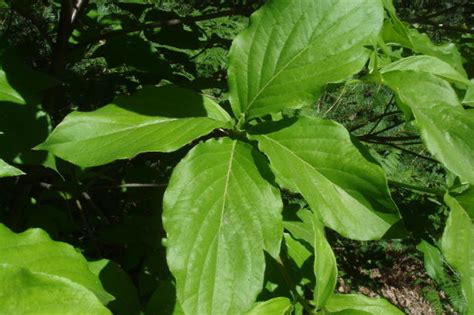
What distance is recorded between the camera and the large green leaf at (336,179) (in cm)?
96

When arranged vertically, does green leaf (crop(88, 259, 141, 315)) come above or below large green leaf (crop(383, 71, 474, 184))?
below

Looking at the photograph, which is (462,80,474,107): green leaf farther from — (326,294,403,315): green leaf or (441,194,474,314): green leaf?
(326,294,403,315): green leaf

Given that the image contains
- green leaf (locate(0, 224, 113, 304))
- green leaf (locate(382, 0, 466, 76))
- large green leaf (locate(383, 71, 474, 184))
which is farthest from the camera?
green leaf (locate(382, 0, 466, 76))

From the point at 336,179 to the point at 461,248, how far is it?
0.30 m

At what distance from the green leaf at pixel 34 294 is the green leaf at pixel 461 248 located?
2.38ft

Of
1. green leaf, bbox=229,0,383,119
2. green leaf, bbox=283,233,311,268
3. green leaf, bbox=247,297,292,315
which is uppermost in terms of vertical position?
green leaf, bbox=229,0,383,119

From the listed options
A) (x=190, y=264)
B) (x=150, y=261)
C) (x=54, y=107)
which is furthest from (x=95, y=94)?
(x=190, y=264)

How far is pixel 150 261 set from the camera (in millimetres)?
1476

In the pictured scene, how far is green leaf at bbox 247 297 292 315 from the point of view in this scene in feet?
3.28

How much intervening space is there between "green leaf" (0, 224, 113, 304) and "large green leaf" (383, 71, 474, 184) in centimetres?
70

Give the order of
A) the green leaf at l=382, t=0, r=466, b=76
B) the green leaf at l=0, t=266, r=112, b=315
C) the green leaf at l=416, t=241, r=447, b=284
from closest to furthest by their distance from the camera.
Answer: the green leaf at l=0, t=266, r=112, b=315
the green leaf at l=382, t=0, r=466, b=76
the green leaf at l=416, t=241, r=447, b=284

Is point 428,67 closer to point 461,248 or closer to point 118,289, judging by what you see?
point 461,248

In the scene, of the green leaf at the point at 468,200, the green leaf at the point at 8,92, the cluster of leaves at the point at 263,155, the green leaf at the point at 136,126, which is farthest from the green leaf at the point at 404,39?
the green leaf at the point at 8,92

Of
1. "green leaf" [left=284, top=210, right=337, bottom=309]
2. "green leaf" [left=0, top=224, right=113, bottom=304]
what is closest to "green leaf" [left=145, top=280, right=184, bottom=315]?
"green leaf" [left=0, top=224, right=113, bottom=304]
